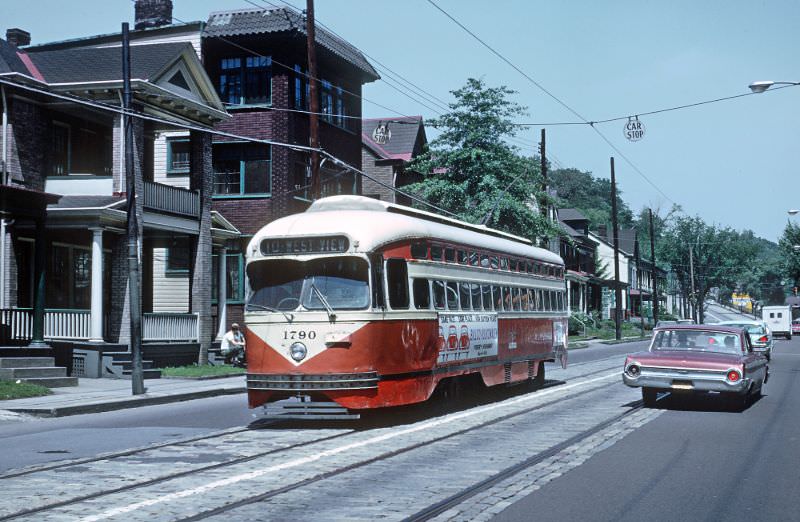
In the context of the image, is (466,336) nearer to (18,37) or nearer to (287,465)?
(287,465)

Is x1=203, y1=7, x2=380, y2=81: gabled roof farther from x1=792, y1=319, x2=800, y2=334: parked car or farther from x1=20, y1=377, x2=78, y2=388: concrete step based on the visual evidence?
x1=792, y1=319, x2=800, y2=334: parked car

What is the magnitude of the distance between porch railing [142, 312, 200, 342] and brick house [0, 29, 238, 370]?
0.03m

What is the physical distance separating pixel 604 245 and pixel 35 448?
9722 centimetres

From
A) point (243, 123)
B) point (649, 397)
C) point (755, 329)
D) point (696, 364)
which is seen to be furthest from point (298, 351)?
point (755, 329)

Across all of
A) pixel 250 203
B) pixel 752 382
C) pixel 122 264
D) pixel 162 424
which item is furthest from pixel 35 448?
pixel 250 203

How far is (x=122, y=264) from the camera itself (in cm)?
2836

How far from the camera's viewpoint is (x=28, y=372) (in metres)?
22.6

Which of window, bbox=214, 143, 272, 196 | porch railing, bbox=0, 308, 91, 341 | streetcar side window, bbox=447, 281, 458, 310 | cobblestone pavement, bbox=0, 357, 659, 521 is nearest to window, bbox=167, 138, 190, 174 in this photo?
window, bbox=214, 143, 272, 196

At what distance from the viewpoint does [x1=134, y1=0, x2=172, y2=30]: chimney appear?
1494 inches

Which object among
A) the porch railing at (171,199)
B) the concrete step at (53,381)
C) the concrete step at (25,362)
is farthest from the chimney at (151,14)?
the concrete step at (53,381)

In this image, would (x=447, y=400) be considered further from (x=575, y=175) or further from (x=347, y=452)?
(x=575, y=175)

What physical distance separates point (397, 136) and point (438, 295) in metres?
40.3

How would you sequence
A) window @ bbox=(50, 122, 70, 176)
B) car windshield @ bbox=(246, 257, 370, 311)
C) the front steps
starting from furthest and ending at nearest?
1. window @ bbox=(50, 122, 70, 176)
2. the front steps
3. car windshield @ bbox=(246, 257, 370, 311)

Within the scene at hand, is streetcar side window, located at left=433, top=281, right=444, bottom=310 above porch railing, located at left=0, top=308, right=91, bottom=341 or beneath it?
above
